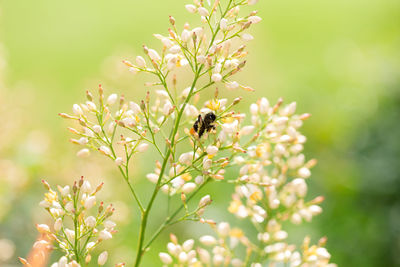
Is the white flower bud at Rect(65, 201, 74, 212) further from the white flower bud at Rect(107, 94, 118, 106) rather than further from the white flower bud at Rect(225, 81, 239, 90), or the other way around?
the white flower bud at Rect(225, 81, 239, 90)

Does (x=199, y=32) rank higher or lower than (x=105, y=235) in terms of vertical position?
higher

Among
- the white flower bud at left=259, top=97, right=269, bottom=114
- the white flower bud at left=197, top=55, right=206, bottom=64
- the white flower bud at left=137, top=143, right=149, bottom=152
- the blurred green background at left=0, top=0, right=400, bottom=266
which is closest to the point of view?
the white flower bud at left=197, top=55, right=206, bottom=64

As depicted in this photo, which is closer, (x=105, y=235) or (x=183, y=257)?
(x=105, y=235)

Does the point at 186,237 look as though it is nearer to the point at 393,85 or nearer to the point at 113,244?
the point at 113,244

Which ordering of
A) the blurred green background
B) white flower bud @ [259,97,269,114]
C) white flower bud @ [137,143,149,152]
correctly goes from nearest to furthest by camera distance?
white flower bud @ [137,143,149,152], white flower bud @ [259,97,269,114], the blurred green background

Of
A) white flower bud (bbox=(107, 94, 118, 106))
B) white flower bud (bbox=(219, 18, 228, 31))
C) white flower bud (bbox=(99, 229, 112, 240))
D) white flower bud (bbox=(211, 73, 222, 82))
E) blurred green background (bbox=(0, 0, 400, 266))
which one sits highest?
blurred green background (bbox=(0, 0, 400, 266))

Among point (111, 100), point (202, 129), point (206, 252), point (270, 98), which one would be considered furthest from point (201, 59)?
point (270, 98)

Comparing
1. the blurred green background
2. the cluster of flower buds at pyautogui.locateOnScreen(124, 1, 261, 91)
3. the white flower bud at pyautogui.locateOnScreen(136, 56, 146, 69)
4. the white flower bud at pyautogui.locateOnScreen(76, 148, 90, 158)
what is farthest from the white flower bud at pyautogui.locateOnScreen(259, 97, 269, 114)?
the blurred green background

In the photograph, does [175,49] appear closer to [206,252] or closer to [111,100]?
Answer: [111,100]

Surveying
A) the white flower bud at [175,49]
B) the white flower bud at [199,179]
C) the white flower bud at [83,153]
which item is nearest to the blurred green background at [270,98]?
the white flower bud at [83,153]
